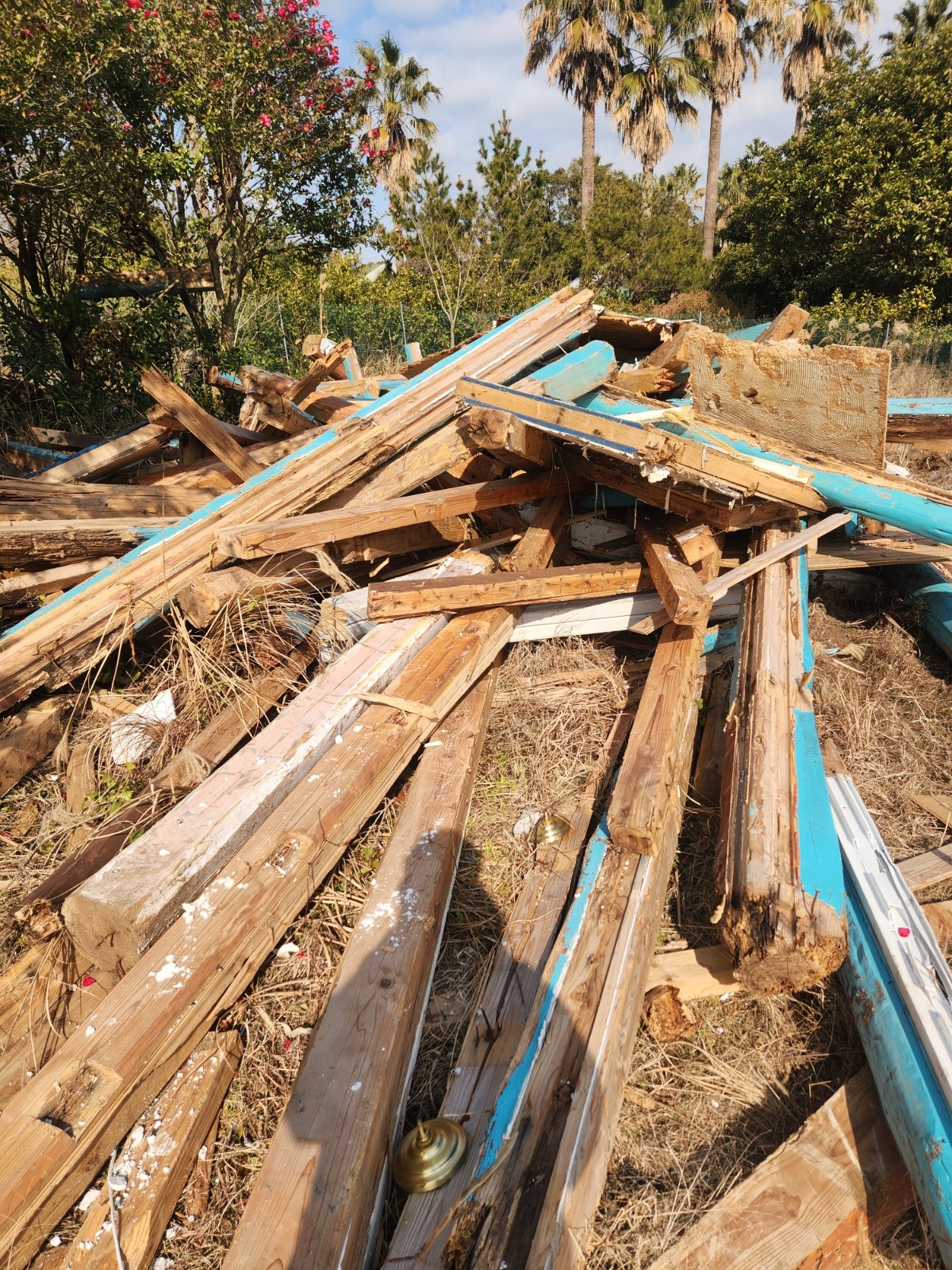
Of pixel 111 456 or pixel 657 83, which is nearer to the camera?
pixel 111 456

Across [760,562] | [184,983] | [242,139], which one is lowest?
[184,983]

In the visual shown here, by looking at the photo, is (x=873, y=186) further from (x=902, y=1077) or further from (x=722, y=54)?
(x=902, y=1077)

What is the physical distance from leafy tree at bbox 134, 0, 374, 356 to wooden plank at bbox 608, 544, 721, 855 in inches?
266

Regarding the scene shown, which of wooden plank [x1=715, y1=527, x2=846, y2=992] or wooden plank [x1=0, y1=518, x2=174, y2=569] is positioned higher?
wooden plank [x1=0, y1=518, x2=174, y2=569]

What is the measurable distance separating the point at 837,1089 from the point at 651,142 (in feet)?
94.8

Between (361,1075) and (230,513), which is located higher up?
(230,513)

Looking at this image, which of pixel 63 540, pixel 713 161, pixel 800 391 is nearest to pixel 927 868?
pixel 800 391

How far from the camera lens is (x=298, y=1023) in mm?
2078

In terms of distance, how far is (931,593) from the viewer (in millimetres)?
3801

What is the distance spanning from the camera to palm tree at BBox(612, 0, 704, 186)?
22219 mm

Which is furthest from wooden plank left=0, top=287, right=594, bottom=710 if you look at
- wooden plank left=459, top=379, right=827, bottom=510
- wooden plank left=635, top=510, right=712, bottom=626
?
wooden plank left=635, top=510, right=712, bottom=626

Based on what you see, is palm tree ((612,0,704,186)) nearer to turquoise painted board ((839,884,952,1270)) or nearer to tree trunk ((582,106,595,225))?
tree trunk ((582,106,595,225))

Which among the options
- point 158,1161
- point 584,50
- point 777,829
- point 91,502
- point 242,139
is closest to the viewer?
point 158,1161

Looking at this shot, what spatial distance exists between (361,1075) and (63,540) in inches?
124
